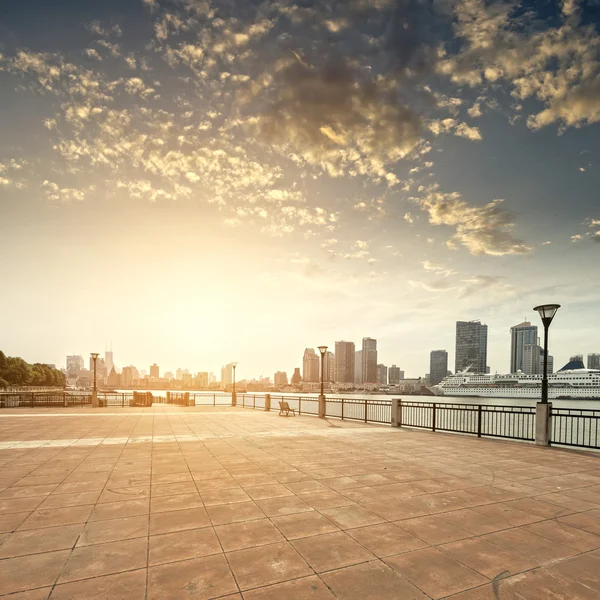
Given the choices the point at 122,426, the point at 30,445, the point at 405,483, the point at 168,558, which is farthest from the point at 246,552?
the point at 122,426

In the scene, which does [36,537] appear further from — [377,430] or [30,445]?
[377,430]

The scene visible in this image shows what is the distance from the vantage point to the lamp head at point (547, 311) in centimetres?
1240

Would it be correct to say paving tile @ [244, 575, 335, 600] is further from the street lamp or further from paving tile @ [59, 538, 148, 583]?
the street lamp

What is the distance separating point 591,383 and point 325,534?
497 feet

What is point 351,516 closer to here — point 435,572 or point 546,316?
point 435,572

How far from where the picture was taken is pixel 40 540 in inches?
172

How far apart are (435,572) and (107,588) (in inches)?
127

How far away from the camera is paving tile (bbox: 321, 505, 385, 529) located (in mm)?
4922

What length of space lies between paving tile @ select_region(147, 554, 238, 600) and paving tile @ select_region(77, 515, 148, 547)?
1.02m

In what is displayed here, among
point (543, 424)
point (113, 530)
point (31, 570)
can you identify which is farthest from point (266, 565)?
point (543, 424)

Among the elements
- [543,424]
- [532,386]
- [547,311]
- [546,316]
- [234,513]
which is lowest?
[532,386]

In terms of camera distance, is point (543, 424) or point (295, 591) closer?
point (295, 591)

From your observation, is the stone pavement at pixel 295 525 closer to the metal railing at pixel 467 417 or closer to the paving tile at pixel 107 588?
the paving tile at pixel 107 588

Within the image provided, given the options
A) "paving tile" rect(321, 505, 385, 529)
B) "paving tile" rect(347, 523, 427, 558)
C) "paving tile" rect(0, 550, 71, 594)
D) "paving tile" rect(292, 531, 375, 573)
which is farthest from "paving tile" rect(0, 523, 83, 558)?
"paving tile" rect(347, 523, 427, 558)
